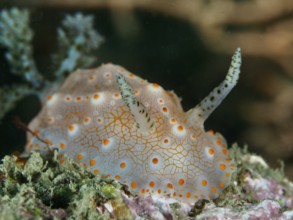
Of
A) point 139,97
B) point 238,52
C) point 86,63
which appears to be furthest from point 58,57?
point 238,52

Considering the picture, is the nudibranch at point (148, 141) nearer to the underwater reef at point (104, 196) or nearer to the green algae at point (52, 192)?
the underwater reef at point (104, 196)

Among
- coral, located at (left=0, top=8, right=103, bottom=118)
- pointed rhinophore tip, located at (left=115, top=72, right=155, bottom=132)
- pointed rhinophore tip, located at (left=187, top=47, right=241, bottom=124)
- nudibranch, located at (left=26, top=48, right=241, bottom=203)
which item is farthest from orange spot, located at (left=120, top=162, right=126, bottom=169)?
coral, located at (left=0, top=8, right=103, bottom=118)

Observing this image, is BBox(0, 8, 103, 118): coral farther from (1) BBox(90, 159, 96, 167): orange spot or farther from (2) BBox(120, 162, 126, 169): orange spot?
(2) BBox(120, 162, 126, 169): orange spot

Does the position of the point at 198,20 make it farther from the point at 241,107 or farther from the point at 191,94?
the point at 241,107

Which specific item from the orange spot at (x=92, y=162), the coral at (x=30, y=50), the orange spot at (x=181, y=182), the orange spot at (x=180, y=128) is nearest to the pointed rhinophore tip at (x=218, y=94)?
the orange spot at (x=180, y=128)

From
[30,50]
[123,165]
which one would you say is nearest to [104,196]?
[123,165]

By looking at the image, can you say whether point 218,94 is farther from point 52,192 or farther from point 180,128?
point 52,192

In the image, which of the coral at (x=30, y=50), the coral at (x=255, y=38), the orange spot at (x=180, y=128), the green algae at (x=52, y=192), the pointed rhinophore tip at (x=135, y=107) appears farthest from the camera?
the coral at (x=30, y=50)
